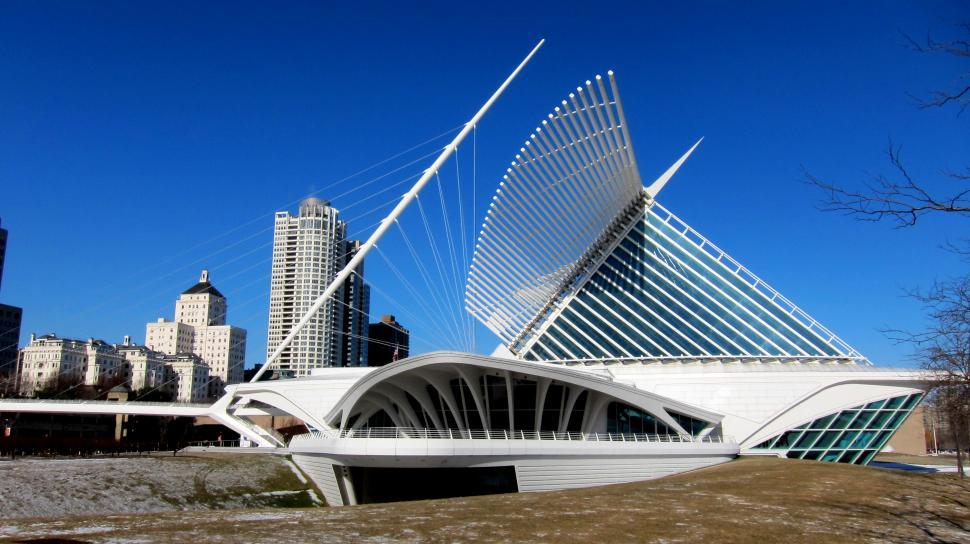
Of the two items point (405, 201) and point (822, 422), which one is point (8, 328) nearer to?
point (405, 201)

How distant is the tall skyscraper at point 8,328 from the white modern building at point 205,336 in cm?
3072

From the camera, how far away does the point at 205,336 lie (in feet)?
612

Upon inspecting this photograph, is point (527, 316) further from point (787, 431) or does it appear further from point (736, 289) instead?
point (787, 431)

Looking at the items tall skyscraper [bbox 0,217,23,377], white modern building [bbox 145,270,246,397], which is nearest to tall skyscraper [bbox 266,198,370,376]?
white modern building [bbox 145,270,246,397]

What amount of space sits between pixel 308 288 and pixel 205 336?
117ft

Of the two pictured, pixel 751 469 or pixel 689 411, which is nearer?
pixel 751 469

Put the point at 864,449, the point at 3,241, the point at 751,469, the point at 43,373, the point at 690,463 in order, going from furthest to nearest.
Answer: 1. the point at 3,241
2. the point at 43,373
3. the point at 864,449
4. the point at 690,463
5. the point at 751,469

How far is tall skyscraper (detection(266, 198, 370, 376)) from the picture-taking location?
170750 millimetres

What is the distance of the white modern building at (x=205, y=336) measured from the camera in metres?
181

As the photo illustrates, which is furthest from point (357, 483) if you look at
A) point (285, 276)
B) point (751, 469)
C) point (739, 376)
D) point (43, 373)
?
point (285, 276)

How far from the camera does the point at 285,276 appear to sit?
176875 mm

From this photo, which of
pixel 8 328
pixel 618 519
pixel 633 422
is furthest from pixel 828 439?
pixel 8 328

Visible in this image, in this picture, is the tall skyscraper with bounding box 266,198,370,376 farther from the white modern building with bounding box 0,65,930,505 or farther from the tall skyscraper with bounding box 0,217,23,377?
the white modern building with bounding box 0,65,930,505

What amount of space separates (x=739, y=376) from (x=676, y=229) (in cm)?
1190
